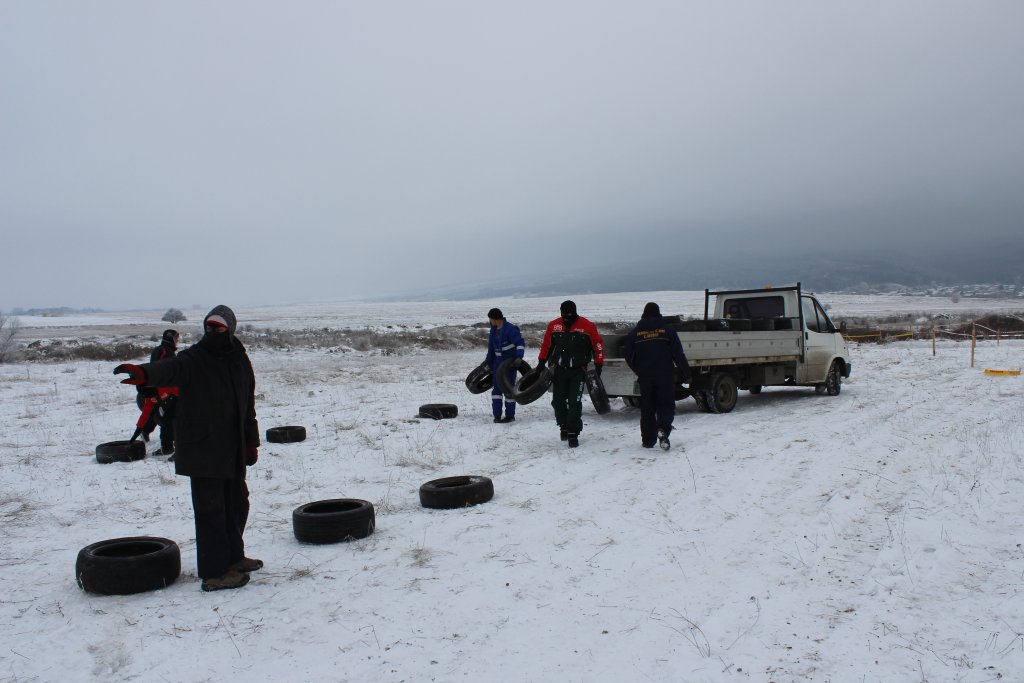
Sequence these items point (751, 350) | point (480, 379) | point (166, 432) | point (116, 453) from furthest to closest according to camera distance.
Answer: point (480, 379)
point (751, 350)
point (166, 432)
point (116, 453)

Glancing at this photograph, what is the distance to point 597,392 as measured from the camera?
43.7 ft

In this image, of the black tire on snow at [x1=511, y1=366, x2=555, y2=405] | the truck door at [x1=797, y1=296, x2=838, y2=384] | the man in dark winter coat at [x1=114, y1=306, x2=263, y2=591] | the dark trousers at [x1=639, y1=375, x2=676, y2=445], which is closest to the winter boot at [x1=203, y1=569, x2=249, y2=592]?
the man in dark winter coat at [x1=114, y1=306, x2=263, y2=591]

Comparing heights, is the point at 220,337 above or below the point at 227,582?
above

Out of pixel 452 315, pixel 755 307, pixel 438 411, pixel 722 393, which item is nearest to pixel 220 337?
pixel 438 411

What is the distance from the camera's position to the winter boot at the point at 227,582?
533cm

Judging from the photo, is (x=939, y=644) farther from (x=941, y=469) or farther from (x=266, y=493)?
(x=266, y=493)

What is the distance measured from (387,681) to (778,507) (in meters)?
4.20

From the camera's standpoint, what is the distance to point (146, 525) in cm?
716

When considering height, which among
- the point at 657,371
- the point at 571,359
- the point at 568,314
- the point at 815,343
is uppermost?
the point at 568,314

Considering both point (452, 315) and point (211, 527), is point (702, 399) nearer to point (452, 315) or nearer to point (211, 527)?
point (211, 527)

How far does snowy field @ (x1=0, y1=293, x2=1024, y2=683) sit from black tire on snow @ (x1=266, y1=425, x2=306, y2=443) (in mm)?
262

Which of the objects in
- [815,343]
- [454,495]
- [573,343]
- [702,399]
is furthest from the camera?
[815,343]

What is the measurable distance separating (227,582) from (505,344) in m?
7.92

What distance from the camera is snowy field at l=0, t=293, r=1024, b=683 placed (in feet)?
14.0
